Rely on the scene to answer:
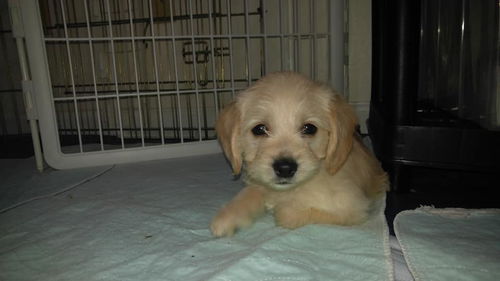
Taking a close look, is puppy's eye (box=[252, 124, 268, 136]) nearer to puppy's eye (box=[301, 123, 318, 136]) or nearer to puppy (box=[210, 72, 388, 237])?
puppy (box=[210, 72, 388, 237])

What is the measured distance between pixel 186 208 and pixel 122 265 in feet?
1.53

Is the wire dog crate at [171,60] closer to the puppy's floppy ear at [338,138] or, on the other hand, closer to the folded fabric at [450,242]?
the puppy's floppy ear at [338,138]

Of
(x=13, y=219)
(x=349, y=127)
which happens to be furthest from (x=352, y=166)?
(x=13, y=219)

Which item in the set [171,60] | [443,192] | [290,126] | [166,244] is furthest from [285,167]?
[171,60]

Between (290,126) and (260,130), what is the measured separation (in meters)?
0.12

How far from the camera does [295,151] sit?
4.10 feet

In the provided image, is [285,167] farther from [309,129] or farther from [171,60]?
[171,60]

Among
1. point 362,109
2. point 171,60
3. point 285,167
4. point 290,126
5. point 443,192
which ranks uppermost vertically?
point 171,60

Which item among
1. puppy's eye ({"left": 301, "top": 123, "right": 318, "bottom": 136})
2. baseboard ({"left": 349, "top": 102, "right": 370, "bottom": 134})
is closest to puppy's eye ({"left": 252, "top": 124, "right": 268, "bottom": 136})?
puppy's eye ({"left": 301, "top": 123, "right": 318, "bottom": 136})

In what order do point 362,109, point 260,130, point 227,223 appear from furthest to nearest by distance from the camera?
1. point 362,109
2. point 260,130
3. point 227,223

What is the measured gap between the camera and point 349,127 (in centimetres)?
138

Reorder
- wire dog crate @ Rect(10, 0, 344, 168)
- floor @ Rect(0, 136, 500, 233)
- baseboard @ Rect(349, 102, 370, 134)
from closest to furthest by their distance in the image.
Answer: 1. floor @ Rect(0, 136, 500, 233)
2. wire dog crate @ Rect(10, 0, 344, 168)
3. baseboard @ Rect(349, 102, 370, 134)

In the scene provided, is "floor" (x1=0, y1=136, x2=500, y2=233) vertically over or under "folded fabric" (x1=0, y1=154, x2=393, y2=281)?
under

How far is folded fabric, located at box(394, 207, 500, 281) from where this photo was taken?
1.00 m
